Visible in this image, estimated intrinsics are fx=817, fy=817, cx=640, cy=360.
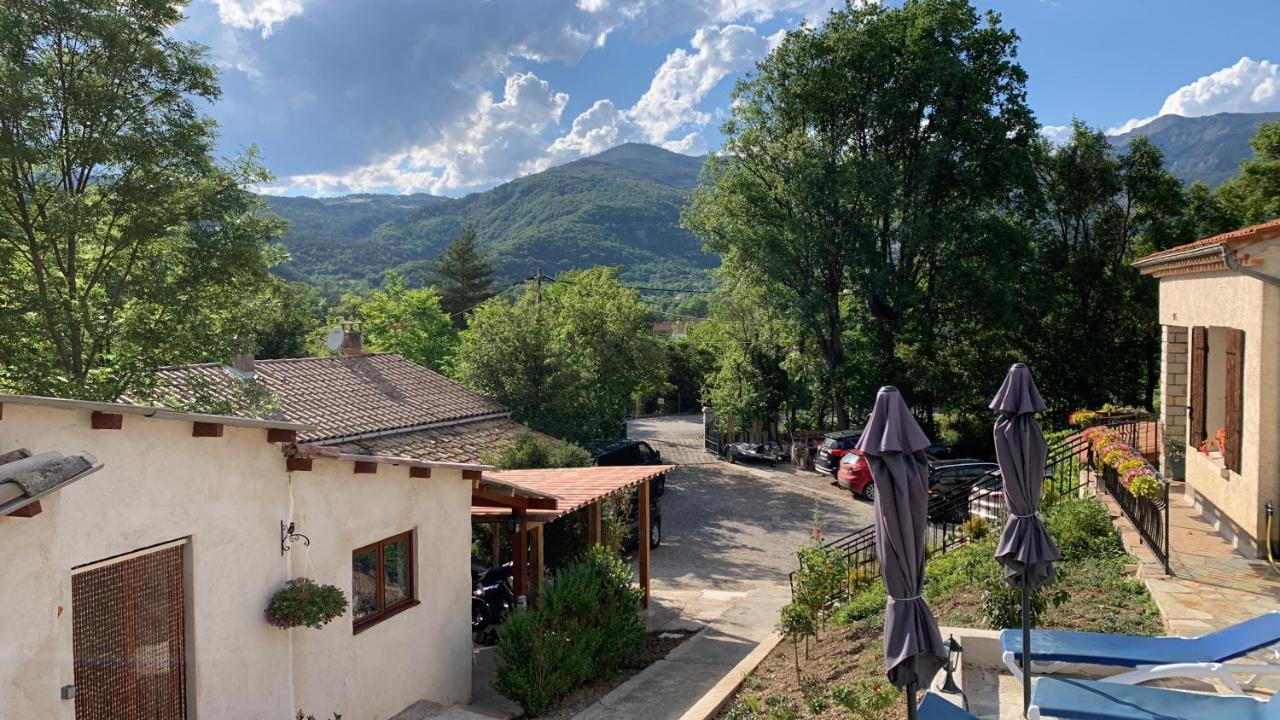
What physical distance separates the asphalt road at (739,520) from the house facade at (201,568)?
8126 mm

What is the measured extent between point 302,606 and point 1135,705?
655cm

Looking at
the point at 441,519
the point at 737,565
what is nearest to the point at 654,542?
the point at 737,565

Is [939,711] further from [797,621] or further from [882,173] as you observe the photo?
[882,173]

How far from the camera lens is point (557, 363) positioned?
2380 centimetres

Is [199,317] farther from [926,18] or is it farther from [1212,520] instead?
[926,18]

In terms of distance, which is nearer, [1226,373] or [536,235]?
[1226,373]

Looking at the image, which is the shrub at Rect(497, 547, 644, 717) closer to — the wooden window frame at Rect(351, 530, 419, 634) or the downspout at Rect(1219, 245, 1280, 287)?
the wooden window frame at Rect(351, 530, 419, 634)

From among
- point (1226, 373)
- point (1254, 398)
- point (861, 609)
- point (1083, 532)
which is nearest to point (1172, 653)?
point (1254, 398)

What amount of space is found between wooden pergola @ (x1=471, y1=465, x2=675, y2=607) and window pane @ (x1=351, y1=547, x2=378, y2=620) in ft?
6.60

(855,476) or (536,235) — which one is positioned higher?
(536,235)

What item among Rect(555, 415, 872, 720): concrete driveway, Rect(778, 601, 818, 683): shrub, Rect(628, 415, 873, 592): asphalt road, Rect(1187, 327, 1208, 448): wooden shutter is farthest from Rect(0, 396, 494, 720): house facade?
Rect(1187, 327, 1208, 448): wooden shutter

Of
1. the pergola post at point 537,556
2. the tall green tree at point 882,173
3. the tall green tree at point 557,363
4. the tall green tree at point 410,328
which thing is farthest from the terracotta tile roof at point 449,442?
the tall green tree at point 410,328

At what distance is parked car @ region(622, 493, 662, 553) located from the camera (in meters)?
17.4

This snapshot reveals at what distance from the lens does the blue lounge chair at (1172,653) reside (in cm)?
611
